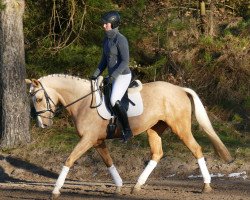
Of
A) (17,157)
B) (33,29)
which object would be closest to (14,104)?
(17,157)

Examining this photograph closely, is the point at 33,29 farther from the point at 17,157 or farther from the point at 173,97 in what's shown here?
the point at 173,97

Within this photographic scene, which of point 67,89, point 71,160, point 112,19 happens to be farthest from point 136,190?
point 112,19

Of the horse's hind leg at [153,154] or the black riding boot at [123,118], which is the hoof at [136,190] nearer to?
the horse's hind leg at [153,154]

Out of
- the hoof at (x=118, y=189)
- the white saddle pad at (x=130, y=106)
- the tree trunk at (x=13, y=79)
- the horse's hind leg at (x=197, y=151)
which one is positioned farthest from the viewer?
the tree trunk at (x=13, y=79)

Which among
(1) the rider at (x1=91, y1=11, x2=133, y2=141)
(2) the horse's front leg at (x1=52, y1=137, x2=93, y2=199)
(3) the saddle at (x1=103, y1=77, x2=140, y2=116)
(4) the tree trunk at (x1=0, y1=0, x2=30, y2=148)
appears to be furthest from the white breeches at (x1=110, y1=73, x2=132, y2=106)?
(4) the tree trunk at (x1=0, y1=0, x2=30, y2=148)

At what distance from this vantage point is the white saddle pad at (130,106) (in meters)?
10.6

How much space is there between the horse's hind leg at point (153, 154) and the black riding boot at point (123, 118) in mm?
701

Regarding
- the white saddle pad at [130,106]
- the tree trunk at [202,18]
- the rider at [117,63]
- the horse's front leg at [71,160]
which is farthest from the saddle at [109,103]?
the tree trunk at [202,18]

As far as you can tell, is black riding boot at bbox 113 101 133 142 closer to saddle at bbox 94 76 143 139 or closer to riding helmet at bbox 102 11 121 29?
saddle at bbox 94 76 143 139

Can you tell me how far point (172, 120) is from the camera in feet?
36.0

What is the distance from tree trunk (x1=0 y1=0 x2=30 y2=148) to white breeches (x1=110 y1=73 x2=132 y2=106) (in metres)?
5.53

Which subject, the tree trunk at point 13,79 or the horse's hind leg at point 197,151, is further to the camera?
the tree trunk at point 13,79

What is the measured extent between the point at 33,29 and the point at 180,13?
665cm

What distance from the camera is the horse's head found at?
10.5m
